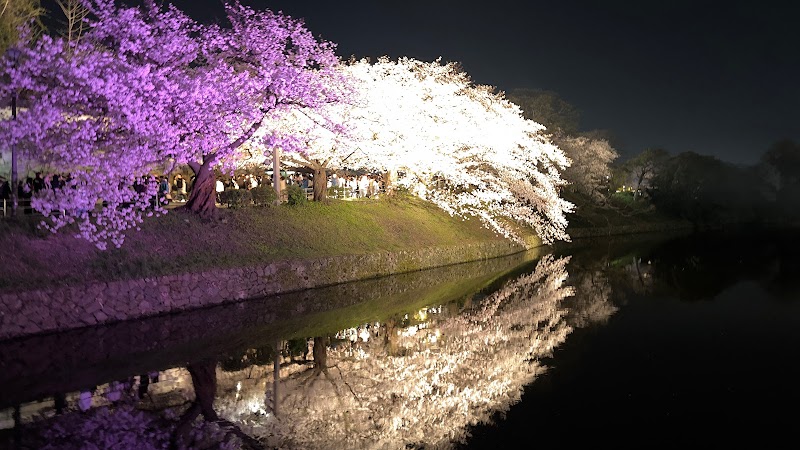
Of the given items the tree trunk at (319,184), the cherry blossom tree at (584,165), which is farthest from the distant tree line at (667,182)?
the tree trunk at (319,184)

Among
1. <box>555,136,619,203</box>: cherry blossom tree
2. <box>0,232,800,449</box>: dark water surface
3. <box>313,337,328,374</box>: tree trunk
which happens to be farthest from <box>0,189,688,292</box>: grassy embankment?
<box>555,136,619,203</box>: cherry blossom tree

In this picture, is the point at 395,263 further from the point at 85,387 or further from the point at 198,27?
the point at 85,387

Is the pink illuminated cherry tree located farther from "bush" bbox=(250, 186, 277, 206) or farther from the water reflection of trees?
the water reflection of trees

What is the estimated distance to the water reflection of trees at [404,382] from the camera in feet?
28.8

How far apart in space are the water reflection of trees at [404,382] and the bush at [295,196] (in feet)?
34.6

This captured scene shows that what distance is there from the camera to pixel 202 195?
22.0m

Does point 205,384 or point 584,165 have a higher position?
point 584,165

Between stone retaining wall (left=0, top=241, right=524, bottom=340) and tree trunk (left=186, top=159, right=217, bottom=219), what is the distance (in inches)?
134

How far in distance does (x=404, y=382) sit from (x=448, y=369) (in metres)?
1.17

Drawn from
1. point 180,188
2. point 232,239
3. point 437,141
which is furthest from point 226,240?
point 437,141

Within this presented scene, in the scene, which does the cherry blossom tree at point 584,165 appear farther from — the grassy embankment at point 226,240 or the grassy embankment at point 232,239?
the grassy embankment at point 226,240

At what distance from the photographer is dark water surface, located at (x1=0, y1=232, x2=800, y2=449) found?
8844 millimetres

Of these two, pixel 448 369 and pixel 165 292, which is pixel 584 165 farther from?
pixel 448 369

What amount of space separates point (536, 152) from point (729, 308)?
17.7m
